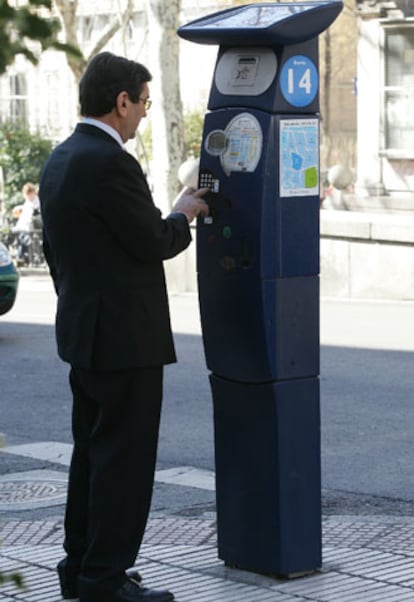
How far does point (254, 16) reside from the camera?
500 centimetres

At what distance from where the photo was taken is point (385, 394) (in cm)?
1022

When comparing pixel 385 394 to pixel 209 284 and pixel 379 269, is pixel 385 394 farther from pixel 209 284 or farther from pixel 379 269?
pixel 379 269

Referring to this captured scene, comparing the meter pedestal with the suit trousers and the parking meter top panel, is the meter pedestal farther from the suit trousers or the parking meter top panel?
the parking meter top panel

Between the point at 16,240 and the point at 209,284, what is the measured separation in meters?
20.9

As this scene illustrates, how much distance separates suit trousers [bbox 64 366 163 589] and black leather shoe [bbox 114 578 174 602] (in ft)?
0.13

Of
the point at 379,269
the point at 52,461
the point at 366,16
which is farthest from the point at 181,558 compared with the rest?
the point at 366,16

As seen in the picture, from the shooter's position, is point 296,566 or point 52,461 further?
point 52,461

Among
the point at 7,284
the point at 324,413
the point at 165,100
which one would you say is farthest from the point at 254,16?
the point at 165,100

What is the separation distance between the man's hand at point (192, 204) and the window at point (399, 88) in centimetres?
1788

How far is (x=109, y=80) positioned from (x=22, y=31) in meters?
2.48

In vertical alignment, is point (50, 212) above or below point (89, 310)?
above

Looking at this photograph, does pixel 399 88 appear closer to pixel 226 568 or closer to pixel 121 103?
pixel 226 568

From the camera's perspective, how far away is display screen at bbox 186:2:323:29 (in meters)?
4.82

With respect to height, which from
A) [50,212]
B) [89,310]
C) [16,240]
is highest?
[50,212]
